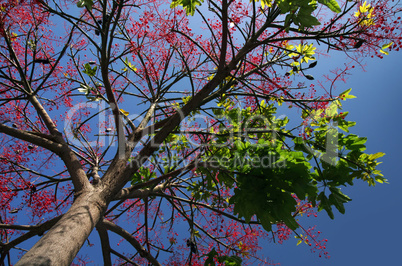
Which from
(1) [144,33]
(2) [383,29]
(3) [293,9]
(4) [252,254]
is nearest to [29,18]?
(1) [144,33]

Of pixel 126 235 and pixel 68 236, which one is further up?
pixel 126 235

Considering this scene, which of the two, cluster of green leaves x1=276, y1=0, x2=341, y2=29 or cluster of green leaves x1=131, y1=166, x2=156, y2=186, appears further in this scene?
cluster of green leaves x1=131, y1=166, x2=156, y2=186

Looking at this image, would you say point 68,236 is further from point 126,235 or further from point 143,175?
point 143,175

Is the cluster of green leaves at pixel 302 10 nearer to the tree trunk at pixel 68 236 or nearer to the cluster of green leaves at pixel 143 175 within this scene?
the tree trunk at pixel 68 236

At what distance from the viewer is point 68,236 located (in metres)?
1.79

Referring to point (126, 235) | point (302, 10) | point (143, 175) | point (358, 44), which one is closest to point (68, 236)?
point (126, 235)

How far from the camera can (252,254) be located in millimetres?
4172

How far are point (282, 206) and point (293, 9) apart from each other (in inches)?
65.8

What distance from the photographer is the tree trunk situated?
155 centimetres

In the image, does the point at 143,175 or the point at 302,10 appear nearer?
the point at 302,10

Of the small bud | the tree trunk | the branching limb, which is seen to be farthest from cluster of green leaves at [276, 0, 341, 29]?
the branching limb

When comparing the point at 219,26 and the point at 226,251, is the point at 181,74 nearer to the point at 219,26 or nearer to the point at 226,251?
the point at 219,26

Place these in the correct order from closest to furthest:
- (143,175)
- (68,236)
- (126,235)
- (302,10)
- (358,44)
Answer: (68,236) → (302,10) → (358,44) → (126,235) → (143,175)

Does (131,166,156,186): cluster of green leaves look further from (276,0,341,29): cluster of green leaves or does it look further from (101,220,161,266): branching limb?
(276,0,341,29): cluster of green leaves
